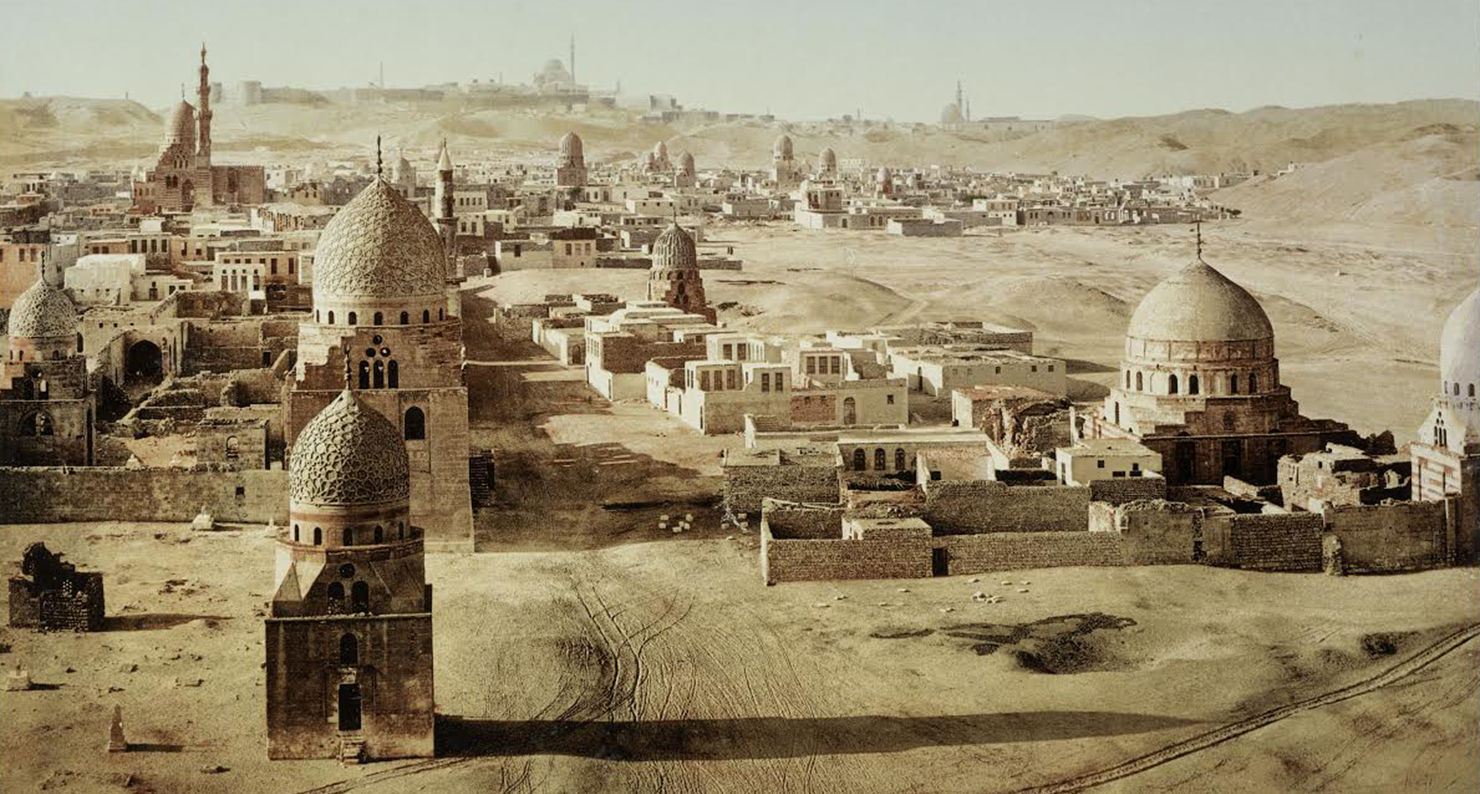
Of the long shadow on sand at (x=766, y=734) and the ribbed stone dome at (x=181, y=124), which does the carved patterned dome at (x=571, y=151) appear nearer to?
the ribbed stone dome at (x=181, y=124)

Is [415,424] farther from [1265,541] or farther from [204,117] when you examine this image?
[204,117]

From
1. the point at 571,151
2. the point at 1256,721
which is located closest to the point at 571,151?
the point at 571,151

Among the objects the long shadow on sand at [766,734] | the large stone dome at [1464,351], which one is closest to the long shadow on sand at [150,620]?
the long shadow on sand at [766,734]

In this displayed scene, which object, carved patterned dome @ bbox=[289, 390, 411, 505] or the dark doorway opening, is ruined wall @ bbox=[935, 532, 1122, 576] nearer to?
carved patterned dome @ bbox=[289, 390, 411, 505]

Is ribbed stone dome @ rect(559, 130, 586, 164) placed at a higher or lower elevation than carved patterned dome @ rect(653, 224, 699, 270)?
higher

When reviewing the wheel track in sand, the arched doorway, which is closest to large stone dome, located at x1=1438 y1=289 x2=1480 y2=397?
the wheel track in sand

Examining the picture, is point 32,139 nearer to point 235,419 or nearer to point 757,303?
point 757,303

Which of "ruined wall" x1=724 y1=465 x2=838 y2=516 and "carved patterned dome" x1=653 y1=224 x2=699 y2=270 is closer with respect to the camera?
"ruined wall" x1=724 y1=465 x2=838 y2=516
